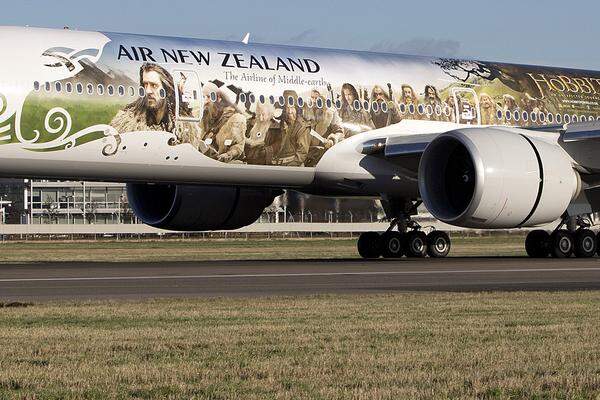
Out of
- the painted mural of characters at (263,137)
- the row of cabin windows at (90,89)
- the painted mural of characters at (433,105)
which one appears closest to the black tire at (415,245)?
the painted mural of characters at (433,105)

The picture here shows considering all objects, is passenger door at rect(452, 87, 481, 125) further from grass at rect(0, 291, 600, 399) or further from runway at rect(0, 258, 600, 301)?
grass at rect(0, 291, 600, 399)

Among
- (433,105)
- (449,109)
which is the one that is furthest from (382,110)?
(449,109)

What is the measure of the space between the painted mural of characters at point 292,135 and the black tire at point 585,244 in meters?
6.59

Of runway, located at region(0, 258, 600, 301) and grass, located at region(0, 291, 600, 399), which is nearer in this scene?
grass, located at region(0, 291, 600, 399)

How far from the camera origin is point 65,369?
853 cm

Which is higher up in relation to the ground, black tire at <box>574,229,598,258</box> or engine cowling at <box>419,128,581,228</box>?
engine cowling at <box>419,128,581,228</box>

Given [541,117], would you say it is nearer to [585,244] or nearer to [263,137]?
[585,244]

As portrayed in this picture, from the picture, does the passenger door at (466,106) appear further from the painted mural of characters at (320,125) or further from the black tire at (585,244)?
the black tire at (585,244)

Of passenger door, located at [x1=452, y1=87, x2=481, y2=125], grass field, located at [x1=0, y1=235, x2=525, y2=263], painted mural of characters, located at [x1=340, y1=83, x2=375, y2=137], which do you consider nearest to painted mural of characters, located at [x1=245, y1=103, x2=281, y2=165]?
painted mural of characters, located at [x1=340, y1=83, x2=375, y2=137]

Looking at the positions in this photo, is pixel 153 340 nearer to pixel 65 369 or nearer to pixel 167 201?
pixel 65 369

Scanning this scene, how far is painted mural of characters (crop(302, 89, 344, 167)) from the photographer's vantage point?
26.4 m

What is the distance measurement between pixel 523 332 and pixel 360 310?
2.69 meters

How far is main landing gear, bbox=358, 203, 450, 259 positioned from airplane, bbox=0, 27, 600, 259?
0.12ft

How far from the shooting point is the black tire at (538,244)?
2817 centimetres
